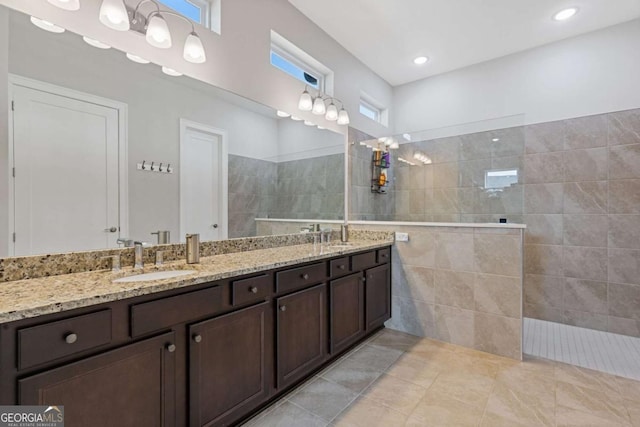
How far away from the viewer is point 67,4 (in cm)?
144

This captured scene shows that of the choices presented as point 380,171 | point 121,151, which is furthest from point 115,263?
point 380,171

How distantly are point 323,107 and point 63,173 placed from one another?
2.17 metres

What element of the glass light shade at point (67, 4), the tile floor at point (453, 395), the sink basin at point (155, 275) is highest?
the glass light shade at point (67, 4)

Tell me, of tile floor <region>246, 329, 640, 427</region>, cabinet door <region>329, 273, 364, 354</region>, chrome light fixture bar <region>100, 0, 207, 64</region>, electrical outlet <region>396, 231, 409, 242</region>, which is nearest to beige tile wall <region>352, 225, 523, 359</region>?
electrical outlet <region>396, 231, 409, 242</region>

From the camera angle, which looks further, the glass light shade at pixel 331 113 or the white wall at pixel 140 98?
the glass light shade at pixel 331 113

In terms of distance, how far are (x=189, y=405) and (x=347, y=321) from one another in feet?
4.33

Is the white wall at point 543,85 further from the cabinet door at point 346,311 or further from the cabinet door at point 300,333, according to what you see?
the cabinet door at point 300,333

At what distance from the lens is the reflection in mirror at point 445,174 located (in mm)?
3314

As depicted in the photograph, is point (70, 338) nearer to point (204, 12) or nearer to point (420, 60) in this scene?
point (204, 12)

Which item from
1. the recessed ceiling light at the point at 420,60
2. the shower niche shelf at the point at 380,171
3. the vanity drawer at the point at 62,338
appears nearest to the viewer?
the vanity drawer at the point at 62,338

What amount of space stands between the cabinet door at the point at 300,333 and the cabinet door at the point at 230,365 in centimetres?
9

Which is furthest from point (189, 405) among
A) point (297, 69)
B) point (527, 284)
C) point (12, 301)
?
point (527, 284)

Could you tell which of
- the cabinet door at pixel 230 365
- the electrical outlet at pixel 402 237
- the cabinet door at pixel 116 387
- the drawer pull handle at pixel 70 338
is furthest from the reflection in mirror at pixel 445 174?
the drawer pull handle at pixel 70 338

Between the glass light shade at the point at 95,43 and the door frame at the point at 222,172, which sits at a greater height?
the glass light shade at the point at 95,43
